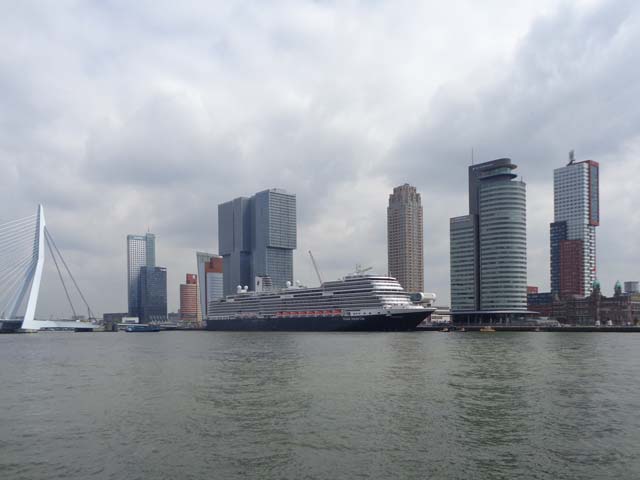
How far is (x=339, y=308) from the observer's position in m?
149

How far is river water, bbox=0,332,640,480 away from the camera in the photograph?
19344mm

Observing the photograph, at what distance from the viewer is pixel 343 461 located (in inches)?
778

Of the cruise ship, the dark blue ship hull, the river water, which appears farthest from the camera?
the cruise ship

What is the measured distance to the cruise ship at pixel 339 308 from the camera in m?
141

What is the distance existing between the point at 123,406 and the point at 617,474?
25.3 meters

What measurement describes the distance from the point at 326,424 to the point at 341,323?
122 metres

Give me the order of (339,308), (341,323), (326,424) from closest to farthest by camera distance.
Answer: (326,424) < (341,323) < (339,308)

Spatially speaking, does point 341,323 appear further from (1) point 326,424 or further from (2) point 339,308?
(1) point 326,424

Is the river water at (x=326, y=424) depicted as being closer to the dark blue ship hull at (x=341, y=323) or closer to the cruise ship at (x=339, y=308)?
the dark blue ship hull at (x=341, y=323)

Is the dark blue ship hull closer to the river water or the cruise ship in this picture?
the cruise ship

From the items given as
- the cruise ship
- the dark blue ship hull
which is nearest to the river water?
the dark blue ship hull

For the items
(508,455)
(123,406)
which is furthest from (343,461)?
(123,406)

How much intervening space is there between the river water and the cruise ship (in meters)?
95.2

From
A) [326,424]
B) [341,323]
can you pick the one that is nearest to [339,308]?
[341,323]
